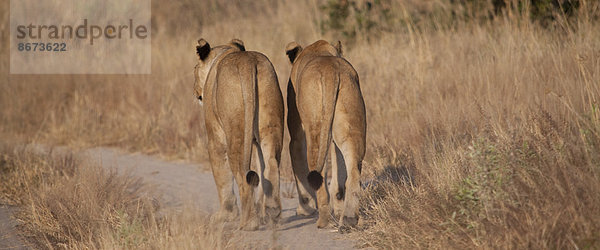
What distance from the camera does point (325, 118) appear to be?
5.07 metres

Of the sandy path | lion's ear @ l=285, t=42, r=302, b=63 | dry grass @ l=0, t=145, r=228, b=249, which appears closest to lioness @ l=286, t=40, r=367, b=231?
the sandy path

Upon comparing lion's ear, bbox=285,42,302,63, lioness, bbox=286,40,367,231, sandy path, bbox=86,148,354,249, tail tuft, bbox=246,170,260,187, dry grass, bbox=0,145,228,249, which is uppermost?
lion's ear, bbox=285,42,302,63

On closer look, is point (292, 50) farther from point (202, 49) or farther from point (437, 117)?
point (437, 117)

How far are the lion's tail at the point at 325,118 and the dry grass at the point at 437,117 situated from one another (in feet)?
1.99

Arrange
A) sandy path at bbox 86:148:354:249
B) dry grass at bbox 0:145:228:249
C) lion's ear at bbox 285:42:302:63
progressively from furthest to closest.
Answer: lion's ear at bbox 285:42:302:63
sandy path at bbox 86:148:354:249
dry grass at bbox 0:145:228:249

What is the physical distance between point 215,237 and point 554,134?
95.4 inches

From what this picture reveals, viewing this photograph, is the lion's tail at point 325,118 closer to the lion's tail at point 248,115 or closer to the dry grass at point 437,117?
the lion's tail at point 248,115

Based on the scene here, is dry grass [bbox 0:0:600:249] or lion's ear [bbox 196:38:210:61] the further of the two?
lion's ear [bbox 196:38:210:61]

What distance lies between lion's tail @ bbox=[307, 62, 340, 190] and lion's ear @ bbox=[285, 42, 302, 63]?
1020mm

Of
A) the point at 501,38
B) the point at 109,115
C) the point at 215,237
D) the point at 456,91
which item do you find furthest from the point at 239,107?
the point at 109,115

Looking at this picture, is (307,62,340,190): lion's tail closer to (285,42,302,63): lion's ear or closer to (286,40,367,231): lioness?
(286,40,367,231): lioness

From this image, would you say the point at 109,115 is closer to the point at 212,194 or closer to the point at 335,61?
the point at 212,194

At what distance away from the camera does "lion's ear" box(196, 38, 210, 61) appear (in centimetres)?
591

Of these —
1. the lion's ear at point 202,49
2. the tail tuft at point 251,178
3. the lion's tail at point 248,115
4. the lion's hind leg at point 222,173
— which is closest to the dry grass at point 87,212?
the lion's hind leg at point 222,173
